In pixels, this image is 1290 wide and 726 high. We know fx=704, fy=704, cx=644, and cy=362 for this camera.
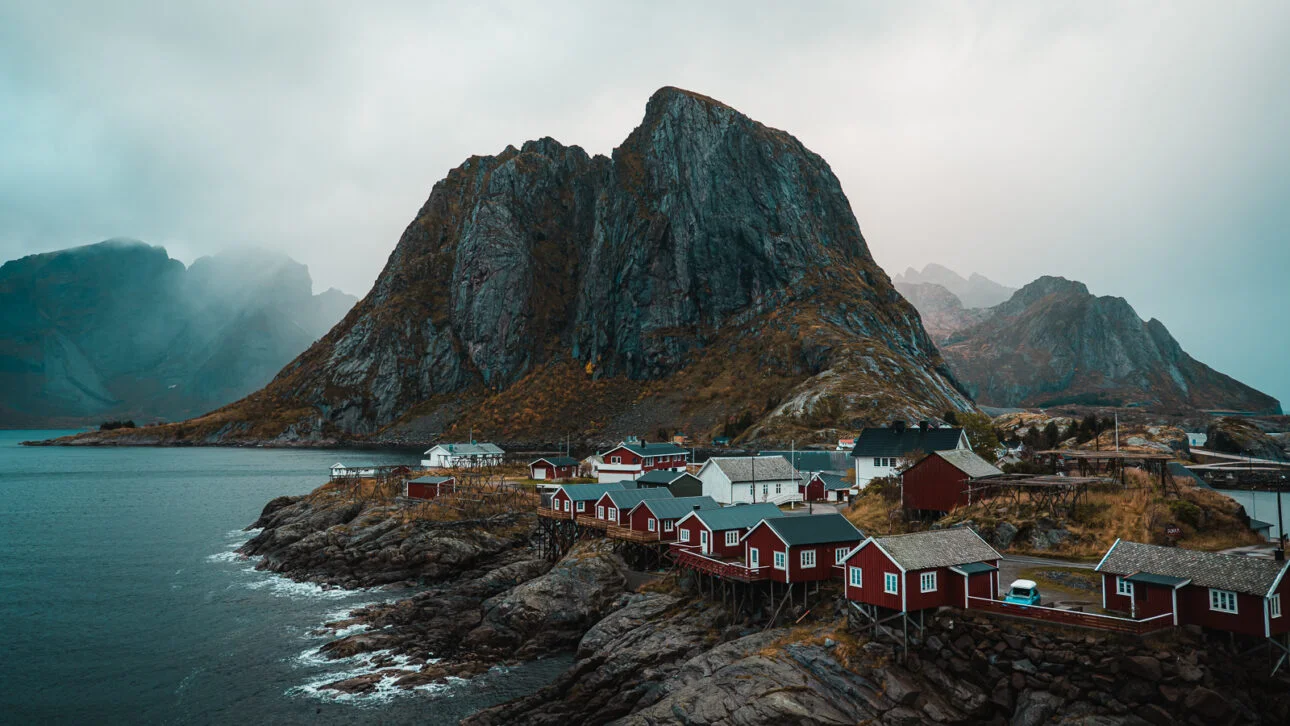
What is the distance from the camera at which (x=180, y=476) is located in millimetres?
156375

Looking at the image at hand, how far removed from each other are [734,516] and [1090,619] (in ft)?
80.0

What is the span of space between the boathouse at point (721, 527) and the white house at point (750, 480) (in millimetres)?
18585

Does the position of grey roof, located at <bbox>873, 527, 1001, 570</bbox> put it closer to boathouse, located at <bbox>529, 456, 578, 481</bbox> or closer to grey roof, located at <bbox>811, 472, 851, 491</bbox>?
grey roof, located at <bbox>811, 472, 851, 491</bbox>

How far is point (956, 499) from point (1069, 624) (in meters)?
21.9

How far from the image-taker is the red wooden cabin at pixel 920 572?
31.9m

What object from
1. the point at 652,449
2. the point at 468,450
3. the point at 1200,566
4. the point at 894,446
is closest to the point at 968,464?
the point at 894,446

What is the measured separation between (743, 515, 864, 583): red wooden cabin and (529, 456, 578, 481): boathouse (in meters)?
63.1

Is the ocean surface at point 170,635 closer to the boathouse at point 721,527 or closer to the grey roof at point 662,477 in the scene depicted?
the boathouse at point 721,527

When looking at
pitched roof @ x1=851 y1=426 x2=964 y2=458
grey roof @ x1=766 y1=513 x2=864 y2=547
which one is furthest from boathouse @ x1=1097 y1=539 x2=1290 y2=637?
pitched roof @ x1=851 y1=426 x2=964 y2=458

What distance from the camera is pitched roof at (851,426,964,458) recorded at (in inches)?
2714

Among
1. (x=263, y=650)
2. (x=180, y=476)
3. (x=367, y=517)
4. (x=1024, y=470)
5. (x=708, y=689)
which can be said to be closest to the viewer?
(x=708, y=689)

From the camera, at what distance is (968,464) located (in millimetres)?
52188

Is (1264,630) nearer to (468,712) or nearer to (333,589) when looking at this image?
(468,712)

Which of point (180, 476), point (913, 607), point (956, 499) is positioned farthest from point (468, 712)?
point (180, 476)
